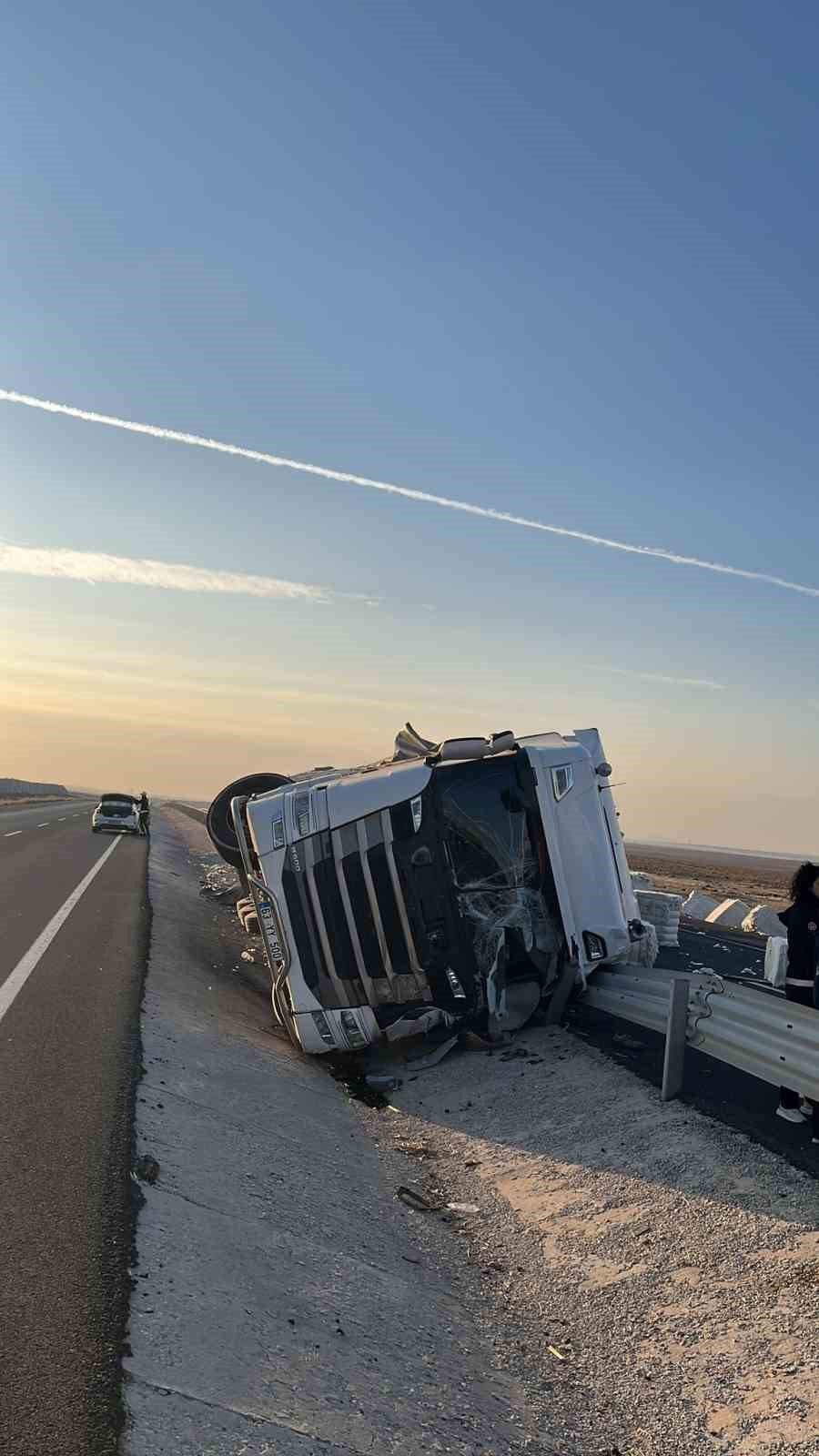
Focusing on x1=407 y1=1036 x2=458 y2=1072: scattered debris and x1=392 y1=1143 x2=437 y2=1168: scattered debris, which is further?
x1=407 y1=1036 x2=458 y2=1072: scattered debris

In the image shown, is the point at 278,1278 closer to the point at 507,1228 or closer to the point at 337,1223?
the point at 337,1223

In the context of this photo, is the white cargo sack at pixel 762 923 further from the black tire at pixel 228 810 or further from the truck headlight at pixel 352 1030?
the truck headlight at pixel 352 1030

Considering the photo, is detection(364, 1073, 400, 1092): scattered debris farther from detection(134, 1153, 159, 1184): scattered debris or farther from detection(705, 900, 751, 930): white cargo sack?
detection(705, 900, 751, 930): white cargo sack

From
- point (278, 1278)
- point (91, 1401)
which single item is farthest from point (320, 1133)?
point (91, 1401)

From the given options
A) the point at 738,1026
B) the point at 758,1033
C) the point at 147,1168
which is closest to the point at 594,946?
the point at 738,1026

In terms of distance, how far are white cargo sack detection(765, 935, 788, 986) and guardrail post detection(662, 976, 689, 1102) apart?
0.59 meters

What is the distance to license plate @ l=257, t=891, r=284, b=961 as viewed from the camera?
9.65m

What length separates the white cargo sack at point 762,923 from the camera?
19.9 metres

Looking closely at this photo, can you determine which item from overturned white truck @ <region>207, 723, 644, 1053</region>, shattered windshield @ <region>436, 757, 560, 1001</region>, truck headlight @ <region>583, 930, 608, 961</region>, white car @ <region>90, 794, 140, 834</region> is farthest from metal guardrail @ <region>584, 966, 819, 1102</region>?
white car @ <region>90, 794, 140, 834</region>

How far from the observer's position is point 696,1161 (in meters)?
6.32

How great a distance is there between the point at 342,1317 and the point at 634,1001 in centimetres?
450

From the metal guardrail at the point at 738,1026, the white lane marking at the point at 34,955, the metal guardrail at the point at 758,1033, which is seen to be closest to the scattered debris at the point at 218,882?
the white lane marking at the point at 34,955

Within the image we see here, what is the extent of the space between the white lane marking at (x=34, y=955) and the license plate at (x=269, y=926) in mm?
2294

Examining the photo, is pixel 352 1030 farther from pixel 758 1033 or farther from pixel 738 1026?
pixel 758 1033
